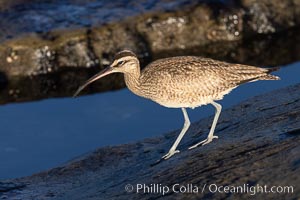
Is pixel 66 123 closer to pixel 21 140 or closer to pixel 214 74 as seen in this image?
pixel 21 140

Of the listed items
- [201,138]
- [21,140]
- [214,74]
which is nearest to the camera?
[214,74]

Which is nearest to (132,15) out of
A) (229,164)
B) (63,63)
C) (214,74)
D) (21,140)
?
(63,63)

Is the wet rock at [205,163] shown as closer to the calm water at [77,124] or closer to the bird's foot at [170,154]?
the bird's foot at [170,154]

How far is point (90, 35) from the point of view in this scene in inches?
551

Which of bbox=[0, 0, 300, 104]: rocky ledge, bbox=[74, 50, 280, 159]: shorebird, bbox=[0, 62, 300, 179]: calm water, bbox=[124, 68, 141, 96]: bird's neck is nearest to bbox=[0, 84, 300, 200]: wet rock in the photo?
bbox=[74, 50, 280, 159]: shorebird

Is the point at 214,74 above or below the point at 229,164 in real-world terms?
above

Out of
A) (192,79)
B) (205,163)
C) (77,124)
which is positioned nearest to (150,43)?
(77,124)

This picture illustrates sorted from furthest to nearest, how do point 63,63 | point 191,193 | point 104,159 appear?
1. point 63,63
2. point 104,159
3. point 191,193

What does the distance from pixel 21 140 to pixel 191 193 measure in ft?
15.4

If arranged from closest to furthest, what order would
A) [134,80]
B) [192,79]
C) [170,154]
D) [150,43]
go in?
[192,79]
[170,154]
[134,80]
[150,43]

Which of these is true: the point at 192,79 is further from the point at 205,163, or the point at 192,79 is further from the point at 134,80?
the point at 205,163

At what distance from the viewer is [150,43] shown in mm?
14242

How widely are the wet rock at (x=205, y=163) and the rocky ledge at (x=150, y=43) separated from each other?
3462mm

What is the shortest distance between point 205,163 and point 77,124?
14.0 ft
